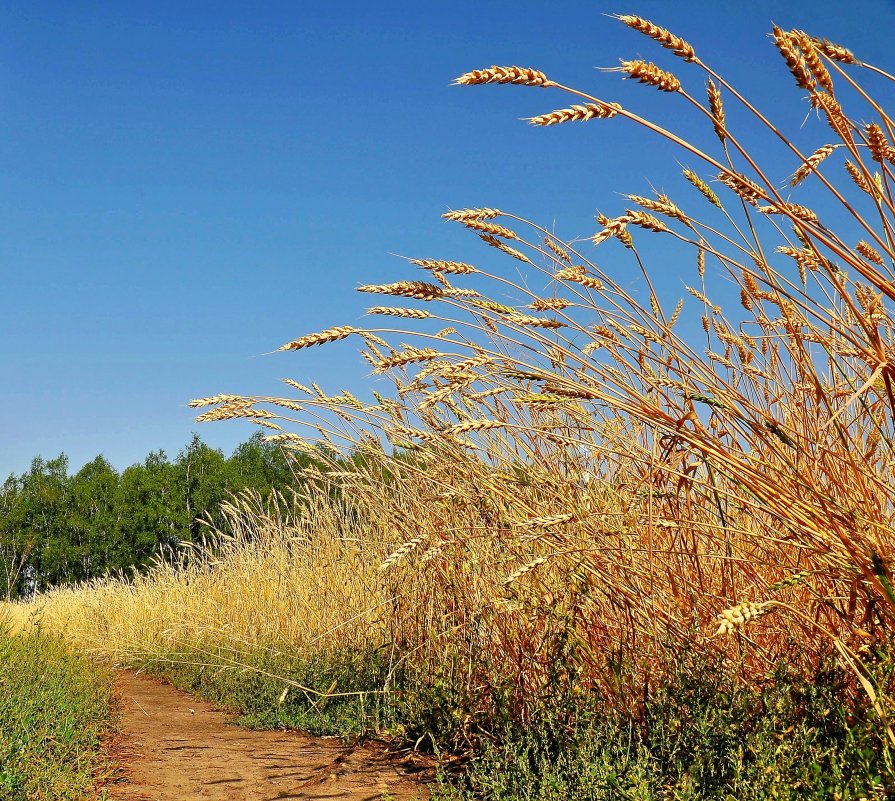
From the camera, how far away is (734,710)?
113 inches

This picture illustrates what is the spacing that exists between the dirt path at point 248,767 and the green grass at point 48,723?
0.80 feet

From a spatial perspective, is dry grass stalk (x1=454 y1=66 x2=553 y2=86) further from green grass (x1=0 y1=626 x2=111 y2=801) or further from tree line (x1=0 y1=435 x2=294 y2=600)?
tree line (x1=0 y1=435 x2=294 y2=600)

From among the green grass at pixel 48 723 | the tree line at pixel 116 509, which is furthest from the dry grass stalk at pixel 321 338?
the tree line at pixel 116 509

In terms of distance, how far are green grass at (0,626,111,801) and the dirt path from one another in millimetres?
243

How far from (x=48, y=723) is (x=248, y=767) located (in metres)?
1.37

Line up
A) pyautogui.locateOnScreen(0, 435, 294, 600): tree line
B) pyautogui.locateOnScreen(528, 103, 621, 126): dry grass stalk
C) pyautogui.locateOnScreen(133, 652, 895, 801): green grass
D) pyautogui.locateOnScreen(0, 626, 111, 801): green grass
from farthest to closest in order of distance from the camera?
pyautogui.locateOnScreen(0, 435, 294, 600): tree line < pyautogui.locateOnScreen(0, 626, 111, 801): green grass < pyautogui.locateOnScreen(133, 652, 895, 801): green grass < pyautogui.locateOnScreen(528, 103, 621, 126): dry grass stalk

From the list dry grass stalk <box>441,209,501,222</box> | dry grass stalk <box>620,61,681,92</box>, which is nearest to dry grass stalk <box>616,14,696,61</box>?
dry grass stalk <box>620,61,681,92</box>

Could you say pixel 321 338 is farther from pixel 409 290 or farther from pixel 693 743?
pixel 693 743

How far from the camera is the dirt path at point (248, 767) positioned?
3.88 metres

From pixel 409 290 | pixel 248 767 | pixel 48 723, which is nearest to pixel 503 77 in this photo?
pixel 409 290

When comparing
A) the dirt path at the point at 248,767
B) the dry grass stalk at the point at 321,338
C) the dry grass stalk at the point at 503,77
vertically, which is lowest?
the dirt path at the point at 248,767

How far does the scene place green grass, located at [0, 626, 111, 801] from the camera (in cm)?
387

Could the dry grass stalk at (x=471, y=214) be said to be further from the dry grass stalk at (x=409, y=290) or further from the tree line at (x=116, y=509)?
the tree line at (x=116, y=509)

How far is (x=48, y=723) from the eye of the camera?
15.9 feet
